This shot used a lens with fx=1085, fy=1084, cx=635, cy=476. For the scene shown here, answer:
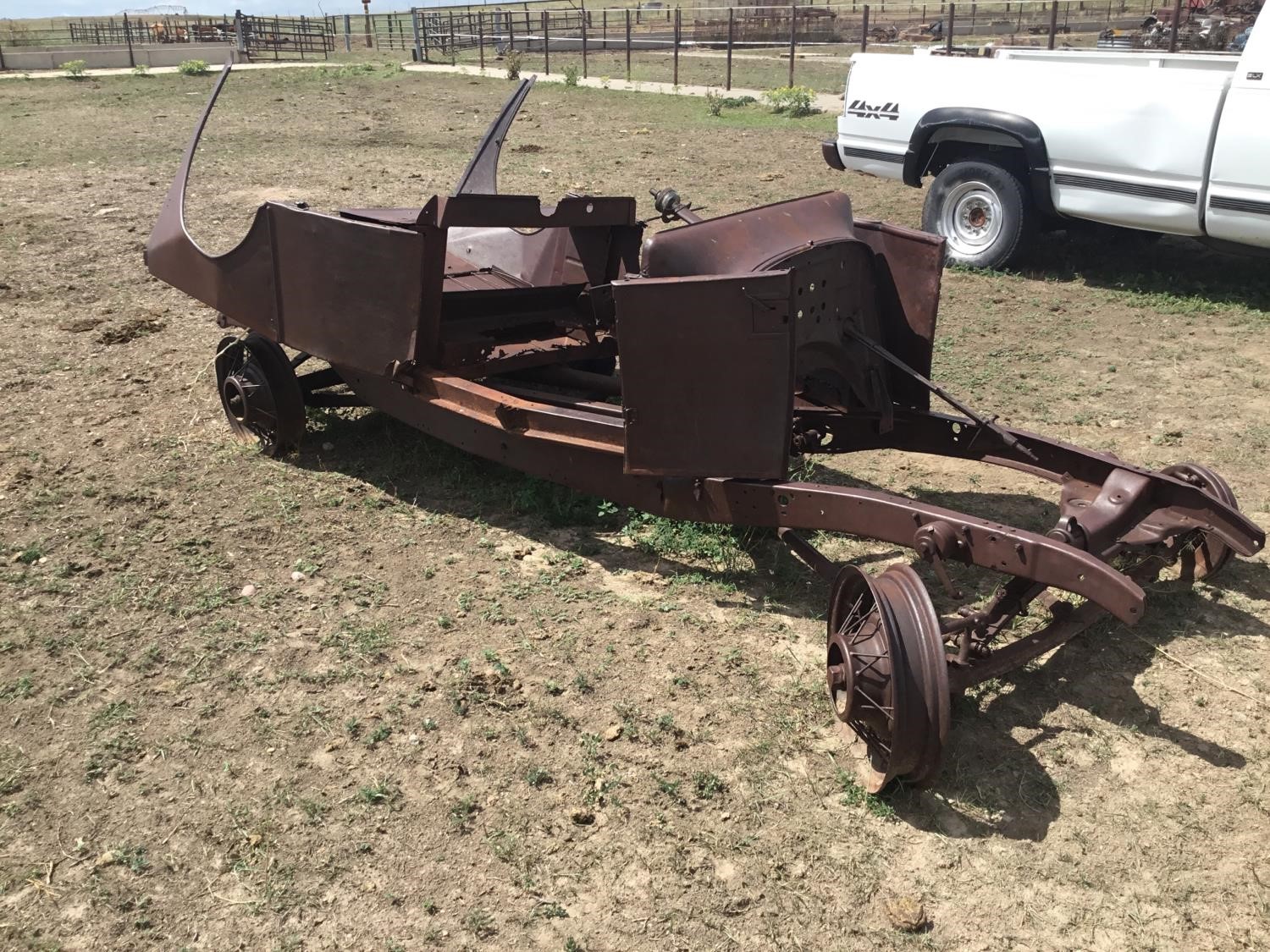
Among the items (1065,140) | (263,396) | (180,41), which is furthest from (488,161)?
(180,41)

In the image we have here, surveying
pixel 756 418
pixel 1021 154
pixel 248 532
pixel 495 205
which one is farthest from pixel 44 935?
pixel 1021 154

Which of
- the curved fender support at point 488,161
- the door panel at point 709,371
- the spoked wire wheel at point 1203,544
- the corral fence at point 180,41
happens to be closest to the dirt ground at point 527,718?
the spoked wire wheel at point 1203,544

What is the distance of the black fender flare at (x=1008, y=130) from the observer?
334 inches

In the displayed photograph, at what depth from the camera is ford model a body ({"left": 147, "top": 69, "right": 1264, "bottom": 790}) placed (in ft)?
11.0

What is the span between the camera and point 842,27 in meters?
45.2

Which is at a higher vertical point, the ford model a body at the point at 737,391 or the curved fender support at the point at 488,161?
the curved fender support at the point at 488,161

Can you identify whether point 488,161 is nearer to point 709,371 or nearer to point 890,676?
point 709,371

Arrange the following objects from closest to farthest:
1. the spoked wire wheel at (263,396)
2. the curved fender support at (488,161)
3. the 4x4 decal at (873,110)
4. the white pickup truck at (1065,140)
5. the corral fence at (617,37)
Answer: the spoked wire wheel at (263,396)
the curved fender support at (488,161)
the white pickup truck at (1065,140)
the 4x4 decal at (873,110)
the corral fence at (617,37)

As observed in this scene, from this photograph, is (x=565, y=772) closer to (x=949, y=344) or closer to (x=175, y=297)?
(x=949, y=344)

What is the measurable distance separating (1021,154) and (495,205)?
5.90 m

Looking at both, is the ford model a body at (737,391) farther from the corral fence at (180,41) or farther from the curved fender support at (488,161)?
the corral fence at (180,41)

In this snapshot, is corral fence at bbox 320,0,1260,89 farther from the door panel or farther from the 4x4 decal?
the door panel

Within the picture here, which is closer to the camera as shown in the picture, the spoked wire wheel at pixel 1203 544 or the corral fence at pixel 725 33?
the spoked wire wheel at pixel 1203 544

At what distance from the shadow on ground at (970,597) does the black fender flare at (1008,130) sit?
4.34 meters
